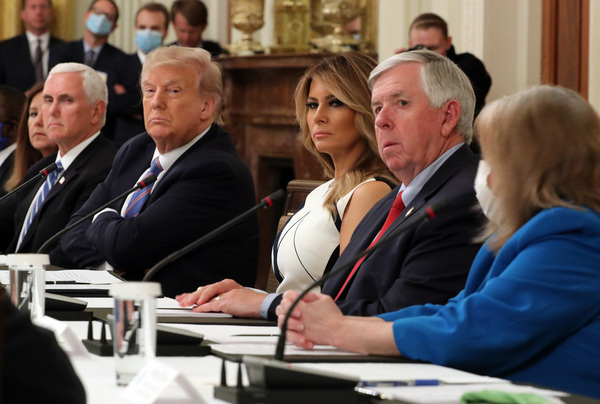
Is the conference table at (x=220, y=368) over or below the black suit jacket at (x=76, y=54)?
below

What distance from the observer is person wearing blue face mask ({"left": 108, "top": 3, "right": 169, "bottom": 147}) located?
6969 mm

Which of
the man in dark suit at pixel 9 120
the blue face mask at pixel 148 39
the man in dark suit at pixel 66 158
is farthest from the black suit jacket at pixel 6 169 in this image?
the blue face mask at pixel 148 39

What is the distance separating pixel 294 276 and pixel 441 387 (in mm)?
1586

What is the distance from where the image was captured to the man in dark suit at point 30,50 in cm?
786

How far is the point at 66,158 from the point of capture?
482cm

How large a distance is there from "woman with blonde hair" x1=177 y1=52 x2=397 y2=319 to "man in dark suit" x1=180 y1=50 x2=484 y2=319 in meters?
0.26

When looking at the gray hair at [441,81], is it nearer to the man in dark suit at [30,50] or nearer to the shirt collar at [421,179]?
the shirt collar at [421,179]

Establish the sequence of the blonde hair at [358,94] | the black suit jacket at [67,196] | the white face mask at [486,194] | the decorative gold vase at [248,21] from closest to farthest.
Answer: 1. the white face mask at [486,194]
2. the blonde hair at [358,94]
3. the black suit jacket at [67,196]
4. the decorative gold vase at [248,21]

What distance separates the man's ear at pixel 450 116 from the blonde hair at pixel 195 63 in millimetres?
1538

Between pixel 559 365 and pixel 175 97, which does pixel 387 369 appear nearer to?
pixel 559 365

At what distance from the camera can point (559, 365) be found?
2.06 metres

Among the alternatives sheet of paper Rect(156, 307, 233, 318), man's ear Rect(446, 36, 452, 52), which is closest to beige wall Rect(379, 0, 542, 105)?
man's ear Rect(446, 36, 452, 52)

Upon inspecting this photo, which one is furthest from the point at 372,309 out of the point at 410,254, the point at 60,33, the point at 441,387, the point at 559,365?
the point at 60,33

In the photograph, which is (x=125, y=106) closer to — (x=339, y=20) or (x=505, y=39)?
(x=339, y=20)
